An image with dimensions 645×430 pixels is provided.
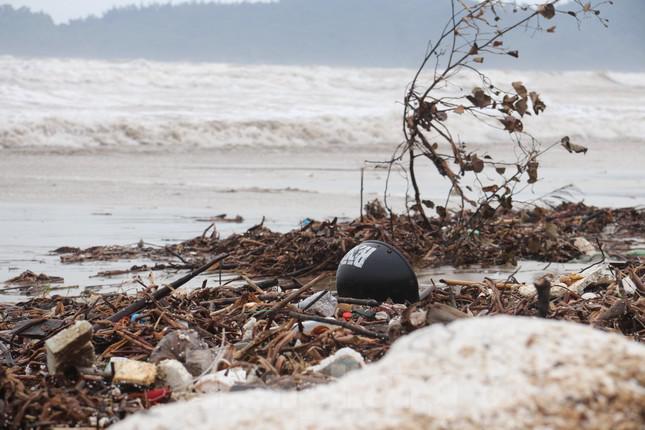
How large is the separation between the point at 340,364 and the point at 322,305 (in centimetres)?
98

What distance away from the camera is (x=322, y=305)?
134 inches

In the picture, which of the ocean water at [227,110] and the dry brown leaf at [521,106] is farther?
the ocean water at [227,110]

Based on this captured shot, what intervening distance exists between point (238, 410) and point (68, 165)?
586 inches

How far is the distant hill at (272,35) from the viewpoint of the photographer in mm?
121562

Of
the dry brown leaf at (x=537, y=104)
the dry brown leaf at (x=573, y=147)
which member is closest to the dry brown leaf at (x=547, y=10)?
the dry brown leaf at (x=537, y=104)

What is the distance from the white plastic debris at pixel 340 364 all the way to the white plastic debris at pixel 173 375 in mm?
386

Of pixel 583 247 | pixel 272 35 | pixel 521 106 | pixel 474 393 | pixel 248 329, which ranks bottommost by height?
pixel 583 247

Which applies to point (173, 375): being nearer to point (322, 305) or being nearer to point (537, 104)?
point (322, 305)

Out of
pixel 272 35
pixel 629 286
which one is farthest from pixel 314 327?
pixel 272 35

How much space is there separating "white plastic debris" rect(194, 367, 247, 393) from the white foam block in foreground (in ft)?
2.60

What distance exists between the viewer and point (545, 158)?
17.8 meters

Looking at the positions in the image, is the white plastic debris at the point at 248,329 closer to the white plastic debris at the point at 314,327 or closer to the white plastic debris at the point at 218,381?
the white plastic debris at the point at 314,327

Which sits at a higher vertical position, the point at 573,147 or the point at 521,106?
the point at 521,106

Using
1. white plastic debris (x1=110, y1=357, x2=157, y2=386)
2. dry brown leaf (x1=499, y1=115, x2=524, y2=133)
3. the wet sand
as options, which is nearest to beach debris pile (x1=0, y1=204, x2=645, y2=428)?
white plastic debris (x1=110, y1=357, x2=157, y2=386)
